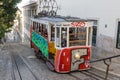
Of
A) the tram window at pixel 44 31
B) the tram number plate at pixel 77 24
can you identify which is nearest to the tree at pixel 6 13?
Answer: the tram window at pixel 44 31

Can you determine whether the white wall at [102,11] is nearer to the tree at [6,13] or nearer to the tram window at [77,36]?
the tram window at [77,36]

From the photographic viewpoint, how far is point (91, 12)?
15078 mm

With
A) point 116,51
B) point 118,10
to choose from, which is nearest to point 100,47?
point 116,51

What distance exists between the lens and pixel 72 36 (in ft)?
37.7

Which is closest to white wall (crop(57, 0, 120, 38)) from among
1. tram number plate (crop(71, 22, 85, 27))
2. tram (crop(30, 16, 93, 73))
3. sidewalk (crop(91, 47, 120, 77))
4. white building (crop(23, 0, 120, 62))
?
white building (crop(23, 0, 120, 62))

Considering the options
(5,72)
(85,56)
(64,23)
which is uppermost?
(64,23)

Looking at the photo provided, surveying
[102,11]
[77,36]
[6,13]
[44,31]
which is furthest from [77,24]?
[6,13]

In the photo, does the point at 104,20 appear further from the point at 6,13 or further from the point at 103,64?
the point at 6,13

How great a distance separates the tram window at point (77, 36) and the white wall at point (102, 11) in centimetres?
212

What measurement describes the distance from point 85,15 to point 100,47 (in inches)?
109

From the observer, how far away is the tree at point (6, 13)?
2455 cm

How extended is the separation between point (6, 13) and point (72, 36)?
1567cm

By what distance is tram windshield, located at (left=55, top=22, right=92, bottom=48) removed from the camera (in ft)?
37.0

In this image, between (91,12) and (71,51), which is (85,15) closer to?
(91,12)
